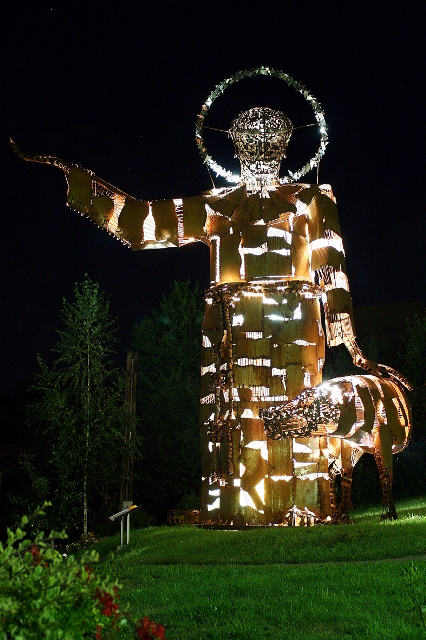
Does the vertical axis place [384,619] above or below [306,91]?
below

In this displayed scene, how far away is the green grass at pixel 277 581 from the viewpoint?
18.0 feet

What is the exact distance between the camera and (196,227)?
1111 centimetres

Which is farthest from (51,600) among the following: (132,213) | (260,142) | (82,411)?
(82,411)

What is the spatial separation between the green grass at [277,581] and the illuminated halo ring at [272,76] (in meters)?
4.84

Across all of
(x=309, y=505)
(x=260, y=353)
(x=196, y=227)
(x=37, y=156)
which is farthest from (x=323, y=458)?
(x=37, y=156)

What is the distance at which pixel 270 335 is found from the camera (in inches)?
417

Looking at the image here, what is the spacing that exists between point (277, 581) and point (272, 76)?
7.15 meters

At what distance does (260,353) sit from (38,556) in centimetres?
733

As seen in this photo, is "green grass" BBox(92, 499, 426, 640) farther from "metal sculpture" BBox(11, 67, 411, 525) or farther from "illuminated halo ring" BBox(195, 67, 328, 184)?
"illuminated halo ring" BBox(195, 67, 328, 184)

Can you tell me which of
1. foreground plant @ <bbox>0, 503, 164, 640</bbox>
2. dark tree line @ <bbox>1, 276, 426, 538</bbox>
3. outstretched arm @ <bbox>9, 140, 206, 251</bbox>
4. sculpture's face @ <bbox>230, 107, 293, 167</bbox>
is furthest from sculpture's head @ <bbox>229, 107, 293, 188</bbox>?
foreground plant @ <bbox>0, 503, 164, 640</bbox>

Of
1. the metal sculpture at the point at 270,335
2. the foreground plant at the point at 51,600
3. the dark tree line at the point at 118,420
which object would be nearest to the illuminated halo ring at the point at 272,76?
the metal sculpture at the point at 270,335

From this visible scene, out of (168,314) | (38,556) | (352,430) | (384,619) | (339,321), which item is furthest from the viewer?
(168,314)

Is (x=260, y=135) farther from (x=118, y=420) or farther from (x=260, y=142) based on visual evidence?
(x=118, y=420)

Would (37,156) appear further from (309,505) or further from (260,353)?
(309,505)
